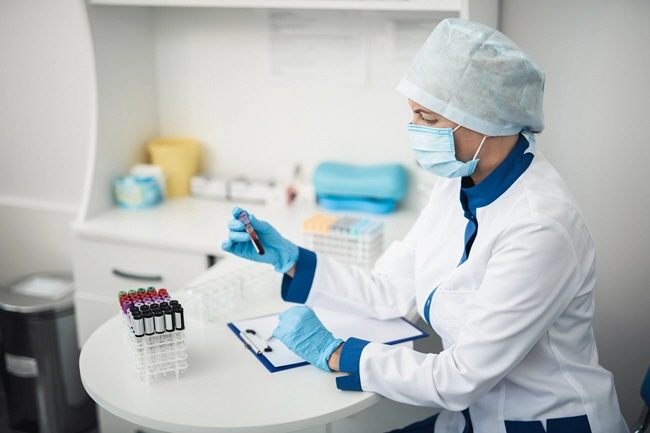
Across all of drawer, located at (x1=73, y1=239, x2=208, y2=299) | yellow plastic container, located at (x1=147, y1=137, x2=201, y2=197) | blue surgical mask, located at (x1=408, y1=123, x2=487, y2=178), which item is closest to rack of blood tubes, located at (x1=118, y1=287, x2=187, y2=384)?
blue surgical mask, located at (x1=408, y1=123, x2=487, y2=178)

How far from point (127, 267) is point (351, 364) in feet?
3.78

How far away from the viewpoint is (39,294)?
2439mm

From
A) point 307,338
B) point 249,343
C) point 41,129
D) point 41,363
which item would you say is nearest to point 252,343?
point 249,343

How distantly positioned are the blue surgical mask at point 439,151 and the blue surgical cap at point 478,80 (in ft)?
0.14

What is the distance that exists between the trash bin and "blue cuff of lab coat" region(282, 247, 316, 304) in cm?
123

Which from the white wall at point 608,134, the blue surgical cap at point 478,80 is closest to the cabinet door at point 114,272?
the blue surgical cap at point 478,80

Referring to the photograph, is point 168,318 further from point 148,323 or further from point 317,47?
point 317,47

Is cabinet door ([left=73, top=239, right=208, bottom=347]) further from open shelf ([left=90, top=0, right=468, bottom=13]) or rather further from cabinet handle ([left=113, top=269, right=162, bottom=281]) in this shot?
open shelf ([left=90, top=0, right=468, bottom=13])

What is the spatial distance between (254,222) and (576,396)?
756mm

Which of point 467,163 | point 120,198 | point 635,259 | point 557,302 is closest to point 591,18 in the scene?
point 635,259

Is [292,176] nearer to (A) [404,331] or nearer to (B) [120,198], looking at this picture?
(B) [120,198]

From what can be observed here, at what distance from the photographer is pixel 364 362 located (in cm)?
121

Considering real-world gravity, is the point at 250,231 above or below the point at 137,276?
above

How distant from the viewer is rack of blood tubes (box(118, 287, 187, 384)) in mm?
1186
